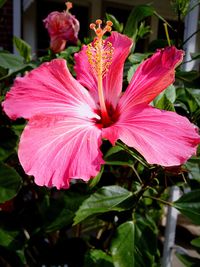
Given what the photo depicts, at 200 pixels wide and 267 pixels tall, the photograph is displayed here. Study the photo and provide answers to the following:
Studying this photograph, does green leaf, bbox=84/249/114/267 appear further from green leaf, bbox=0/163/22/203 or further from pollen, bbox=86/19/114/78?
pollen, bbox=86/19/114/78

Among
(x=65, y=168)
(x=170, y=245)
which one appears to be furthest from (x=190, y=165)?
(x=170, y=245)

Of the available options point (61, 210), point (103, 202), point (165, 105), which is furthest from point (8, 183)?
point (165, 105)

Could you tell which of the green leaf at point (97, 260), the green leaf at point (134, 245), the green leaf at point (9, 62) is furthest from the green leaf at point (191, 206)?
the green leaf at point (9, 62)

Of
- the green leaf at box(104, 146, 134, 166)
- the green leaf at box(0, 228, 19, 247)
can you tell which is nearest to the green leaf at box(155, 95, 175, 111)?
the green leaf at box(104, 146, 134, 166)

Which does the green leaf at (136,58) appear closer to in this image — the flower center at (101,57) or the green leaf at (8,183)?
the flower center at (101,57)

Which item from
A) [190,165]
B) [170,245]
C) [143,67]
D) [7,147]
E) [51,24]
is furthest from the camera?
[170,245]

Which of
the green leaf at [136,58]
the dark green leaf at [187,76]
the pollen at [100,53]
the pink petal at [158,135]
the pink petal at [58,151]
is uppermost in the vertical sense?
the pollen at [100,53]

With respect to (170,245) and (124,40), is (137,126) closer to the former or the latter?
(124,40)
